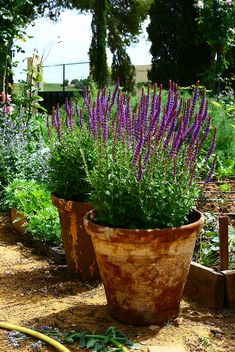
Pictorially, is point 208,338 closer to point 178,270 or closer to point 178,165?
point 178,270

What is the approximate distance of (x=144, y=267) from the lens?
2928 millimetres

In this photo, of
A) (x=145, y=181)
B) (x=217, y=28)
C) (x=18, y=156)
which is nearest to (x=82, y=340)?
(x=145, y=181)

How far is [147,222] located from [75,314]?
714mm

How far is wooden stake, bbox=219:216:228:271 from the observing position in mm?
3461

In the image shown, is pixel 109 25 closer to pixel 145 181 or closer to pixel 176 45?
pixel 176 45

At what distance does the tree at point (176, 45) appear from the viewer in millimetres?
15312

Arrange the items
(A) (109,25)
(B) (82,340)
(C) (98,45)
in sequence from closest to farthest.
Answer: (B) (82,340)
(C) (98,45)
(A) (109,25)

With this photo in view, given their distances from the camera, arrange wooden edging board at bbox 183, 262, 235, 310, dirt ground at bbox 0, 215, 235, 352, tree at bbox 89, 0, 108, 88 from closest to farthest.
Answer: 1. dirt ground at bbox 0, 215, 235, 352
2. wooden edging board at bbox 183, 262, 235, 310
3. tree at bbox 89, 0, 108, 88

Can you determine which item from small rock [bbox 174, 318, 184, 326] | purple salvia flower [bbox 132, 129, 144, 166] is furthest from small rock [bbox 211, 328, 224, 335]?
purple salvia flower [bbox 132, 129, 144, 166]

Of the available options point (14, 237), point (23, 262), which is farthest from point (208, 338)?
point (14, 237)

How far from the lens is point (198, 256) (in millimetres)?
3820

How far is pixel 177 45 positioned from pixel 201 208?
37.9ft

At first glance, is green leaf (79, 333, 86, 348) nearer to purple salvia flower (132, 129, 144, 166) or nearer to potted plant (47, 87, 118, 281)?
purple salvia flower (132, 129, 144, 166)

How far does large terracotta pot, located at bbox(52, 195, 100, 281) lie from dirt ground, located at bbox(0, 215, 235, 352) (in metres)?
0.09
